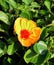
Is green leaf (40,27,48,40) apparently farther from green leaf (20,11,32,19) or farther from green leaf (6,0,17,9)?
green leaf (6,0,17,9)

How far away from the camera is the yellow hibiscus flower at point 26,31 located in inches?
48.6

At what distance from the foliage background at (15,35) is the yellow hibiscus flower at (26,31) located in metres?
0.03

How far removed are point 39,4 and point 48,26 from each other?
23cm

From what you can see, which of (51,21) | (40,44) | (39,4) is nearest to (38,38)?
(40,44)

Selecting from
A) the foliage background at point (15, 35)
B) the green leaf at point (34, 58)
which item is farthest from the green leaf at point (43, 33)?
the green leaf at point (34, 58)

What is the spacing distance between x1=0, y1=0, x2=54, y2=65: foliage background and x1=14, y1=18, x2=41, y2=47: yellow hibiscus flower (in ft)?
0.11

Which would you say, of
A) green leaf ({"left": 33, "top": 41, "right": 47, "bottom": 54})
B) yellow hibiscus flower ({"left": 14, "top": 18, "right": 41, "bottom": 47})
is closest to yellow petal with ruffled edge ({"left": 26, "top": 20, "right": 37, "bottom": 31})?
yellow hibiscus flower ({"left": 14, "top": 18, "right": 41, "bottom": 47})

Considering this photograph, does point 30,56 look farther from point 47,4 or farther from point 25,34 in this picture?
point 47,4

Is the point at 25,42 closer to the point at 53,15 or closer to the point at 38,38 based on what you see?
the point at 38,38

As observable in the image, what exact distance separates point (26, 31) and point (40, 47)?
0.39 ft

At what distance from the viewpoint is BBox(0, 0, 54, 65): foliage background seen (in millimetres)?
1205

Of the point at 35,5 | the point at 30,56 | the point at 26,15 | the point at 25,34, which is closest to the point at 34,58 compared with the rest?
the point at 30,56

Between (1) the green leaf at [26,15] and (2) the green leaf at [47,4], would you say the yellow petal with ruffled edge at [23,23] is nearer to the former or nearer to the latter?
(1) the green leaf at [26,15]

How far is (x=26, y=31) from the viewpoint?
1.28 m
